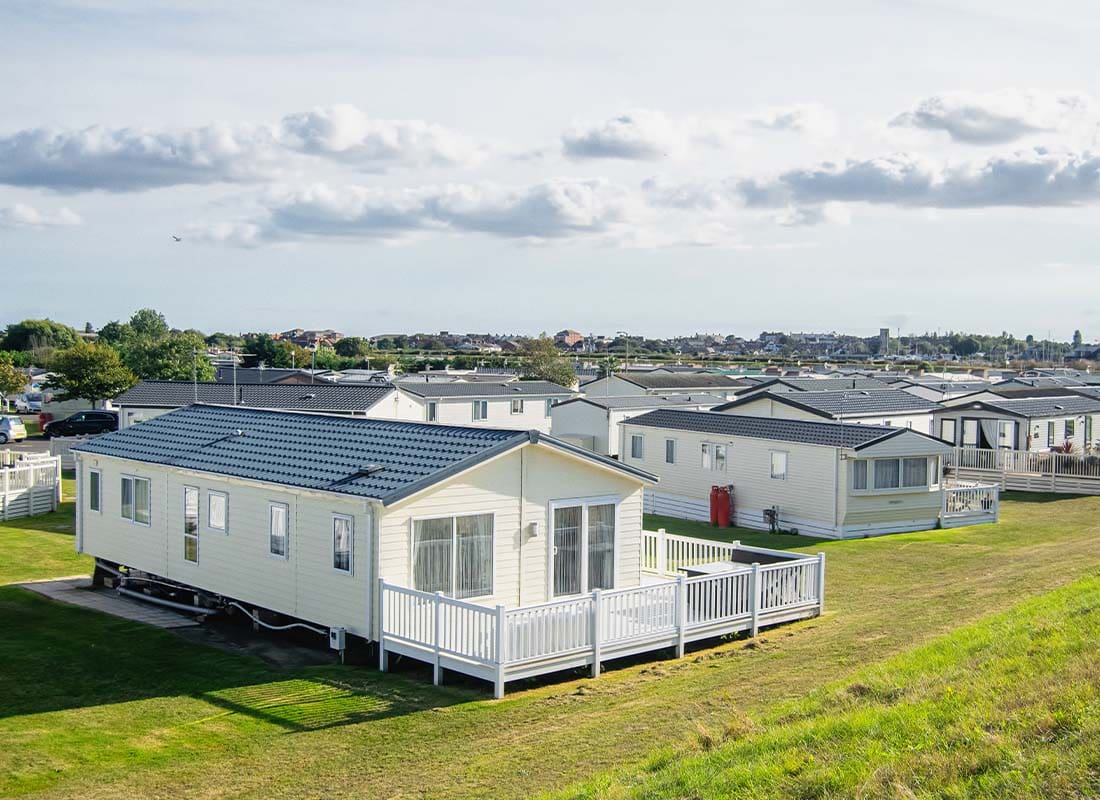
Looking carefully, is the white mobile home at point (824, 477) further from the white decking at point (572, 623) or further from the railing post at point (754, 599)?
the railing post at point (754, 599)

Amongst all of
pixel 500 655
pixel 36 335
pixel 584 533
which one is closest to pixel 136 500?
pixel 584 533

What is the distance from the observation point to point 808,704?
12016 mm

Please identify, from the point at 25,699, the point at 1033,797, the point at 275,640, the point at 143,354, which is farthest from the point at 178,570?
the point at 143,354

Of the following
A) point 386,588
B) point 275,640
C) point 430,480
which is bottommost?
point 275,640

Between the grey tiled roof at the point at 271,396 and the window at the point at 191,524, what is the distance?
78.2 feet

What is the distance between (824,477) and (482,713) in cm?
1908

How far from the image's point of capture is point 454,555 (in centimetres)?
1647

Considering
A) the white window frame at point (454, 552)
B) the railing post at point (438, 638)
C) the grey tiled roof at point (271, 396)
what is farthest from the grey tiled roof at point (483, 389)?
the railing post at point (438, 638)

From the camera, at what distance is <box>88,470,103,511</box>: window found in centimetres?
2214

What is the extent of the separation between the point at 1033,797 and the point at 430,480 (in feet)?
31.9

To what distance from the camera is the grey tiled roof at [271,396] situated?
44.1 metres

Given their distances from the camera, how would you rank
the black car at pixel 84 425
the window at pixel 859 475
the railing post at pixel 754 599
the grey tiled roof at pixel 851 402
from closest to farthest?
1. the railing post at pixel 754 599
2. the window at pixel 859 475
3. the grey tiled roof at pixel 851 402
4. the black car at pixel 84 425

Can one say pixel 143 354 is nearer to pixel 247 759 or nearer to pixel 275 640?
pixel 275 640

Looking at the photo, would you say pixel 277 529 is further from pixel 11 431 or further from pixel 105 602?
pixel 11 431
